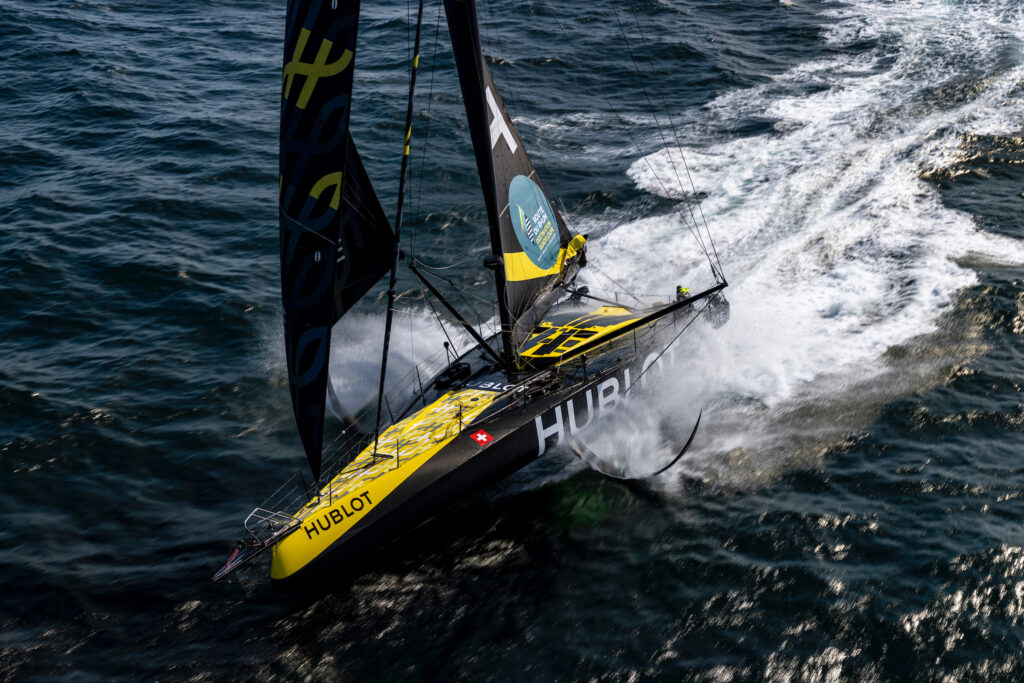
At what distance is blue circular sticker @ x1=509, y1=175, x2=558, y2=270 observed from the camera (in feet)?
47.2

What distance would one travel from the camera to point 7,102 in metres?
26.3

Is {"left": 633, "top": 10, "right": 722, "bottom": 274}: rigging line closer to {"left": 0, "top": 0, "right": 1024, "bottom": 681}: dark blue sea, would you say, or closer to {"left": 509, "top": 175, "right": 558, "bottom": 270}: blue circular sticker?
{"left": 0, "top": 0, "right": 1024, "bottom": 681}: dark blue sea

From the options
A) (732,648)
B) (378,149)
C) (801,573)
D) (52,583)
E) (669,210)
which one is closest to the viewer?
(732,648)

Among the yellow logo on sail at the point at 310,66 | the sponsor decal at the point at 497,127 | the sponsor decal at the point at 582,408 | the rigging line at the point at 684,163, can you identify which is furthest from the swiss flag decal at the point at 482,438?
the rigging line at the point at 684,163

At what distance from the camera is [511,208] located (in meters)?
14.1

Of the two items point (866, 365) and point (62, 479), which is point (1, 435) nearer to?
point (62, 479)

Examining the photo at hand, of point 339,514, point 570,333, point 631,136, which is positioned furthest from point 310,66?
point 631,136

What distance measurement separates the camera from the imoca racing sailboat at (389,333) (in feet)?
34.7

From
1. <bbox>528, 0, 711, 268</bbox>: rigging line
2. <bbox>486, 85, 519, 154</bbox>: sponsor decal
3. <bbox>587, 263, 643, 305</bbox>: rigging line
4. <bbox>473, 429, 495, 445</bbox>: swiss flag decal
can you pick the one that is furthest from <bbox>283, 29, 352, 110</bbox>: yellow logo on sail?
<bbox>528, 0, 711, 268</bbox>: rigging line

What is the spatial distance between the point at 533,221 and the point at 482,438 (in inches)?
184

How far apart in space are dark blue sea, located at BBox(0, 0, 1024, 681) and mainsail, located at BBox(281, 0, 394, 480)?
287 centimetres

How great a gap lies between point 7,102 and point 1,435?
55.1 ft

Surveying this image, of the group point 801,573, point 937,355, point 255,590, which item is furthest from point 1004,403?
point 255,590

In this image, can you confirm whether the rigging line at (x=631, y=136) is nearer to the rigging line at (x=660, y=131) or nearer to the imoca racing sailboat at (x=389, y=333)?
the rigging line at (x=660, y=131)
